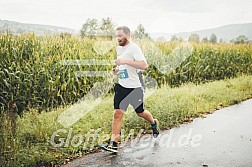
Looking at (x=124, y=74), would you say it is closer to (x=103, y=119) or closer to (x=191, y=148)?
(x=191, y=148)

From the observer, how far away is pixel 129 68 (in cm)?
521

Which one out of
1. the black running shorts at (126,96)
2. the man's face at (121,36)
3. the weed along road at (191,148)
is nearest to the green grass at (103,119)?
the weed along road at (191,148)

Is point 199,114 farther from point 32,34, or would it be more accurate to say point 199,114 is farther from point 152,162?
point 32,34

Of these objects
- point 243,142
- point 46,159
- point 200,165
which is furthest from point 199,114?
point 46,159

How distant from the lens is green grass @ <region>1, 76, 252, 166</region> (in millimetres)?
5004

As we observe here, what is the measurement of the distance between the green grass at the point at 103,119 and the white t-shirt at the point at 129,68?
1.34 metres

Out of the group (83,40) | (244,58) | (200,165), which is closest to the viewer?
(200,165)

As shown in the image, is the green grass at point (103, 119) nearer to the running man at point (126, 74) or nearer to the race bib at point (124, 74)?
the running man at point (126, 74)

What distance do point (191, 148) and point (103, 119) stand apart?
7.15 ft

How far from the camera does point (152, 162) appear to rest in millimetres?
4840

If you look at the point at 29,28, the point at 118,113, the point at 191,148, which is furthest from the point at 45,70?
the point at 191,148

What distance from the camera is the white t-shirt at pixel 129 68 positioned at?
16.8ft

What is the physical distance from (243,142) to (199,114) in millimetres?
2194

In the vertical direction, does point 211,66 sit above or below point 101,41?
below
